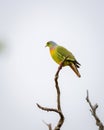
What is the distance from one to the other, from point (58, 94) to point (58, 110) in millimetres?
160

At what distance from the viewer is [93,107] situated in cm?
395

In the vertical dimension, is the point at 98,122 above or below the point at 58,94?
below

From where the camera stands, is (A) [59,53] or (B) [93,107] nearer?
(B) [93,107]

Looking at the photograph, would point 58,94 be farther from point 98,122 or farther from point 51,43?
point 51,43

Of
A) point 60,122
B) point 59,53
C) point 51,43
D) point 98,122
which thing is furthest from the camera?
point 51,43

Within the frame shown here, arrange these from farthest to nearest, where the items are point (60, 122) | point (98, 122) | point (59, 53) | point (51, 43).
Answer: point (51, 43), point (59, 53), point (98, 122), point (60, 122)

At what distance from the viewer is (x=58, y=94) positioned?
2752 mm

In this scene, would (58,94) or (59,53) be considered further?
(59,53)

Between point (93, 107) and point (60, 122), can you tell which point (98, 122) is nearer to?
point (93, 107)

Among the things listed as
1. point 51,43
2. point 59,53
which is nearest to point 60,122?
point 59,53

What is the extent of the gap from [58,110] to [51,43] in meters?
2.71

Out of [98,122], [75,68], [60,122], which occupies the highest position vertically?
[75,68]

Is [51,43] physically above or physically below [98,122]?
above

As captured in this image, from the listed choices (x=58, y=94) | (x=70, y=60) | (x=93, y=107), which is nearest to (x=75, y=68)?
(x=70, y=60)
